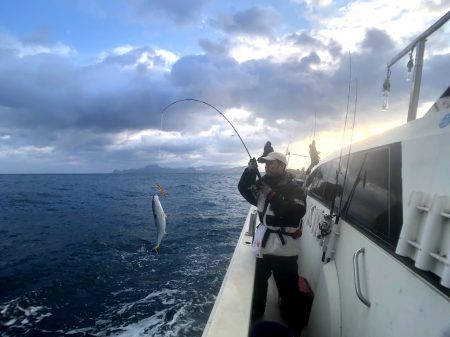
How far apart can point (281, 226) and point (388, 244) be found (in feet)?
5.13

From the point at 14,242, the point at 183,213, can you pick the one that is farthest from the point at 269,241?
the point at 183,213

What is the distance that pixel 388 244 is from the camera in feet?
6.83

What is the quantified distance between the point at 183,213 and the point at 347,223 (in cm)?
1739

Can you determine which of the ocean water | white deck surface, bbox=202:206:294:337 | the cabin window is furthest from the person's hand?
the ocean water

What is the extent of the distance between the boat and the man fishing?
1.07 ft

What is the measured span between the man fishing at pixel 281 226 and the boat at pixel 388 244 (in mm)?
326

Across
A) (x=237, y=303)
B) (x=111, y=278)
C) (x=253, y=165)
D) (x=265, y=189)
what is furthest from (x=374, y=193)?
(x=111, y=278)

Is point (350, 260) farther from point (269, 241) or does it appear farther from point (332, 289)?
point (269, 241)

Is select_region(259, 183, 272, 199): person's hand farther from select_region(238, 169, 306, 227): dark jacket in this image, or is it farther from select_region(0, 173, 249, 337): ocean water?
select_region(0, 173, 249, 337): ocean water

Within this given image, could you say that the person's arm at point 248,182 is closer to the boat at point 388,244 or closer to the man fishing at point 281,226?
the man fishing at point 281,226

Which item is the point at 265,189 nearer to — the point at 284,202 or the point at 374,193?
the point at 284,202

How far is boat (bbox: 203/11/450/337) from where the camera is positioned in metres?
1.45

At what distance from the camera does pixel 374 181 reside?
8.73 feet

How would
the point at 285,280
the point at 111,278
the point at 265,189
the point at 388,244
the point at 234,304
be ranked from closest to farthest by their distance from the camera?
the point at 388,244 < the point at 234,304 < the point at 285,280 < the point at 265,189 < the point at 111,278
